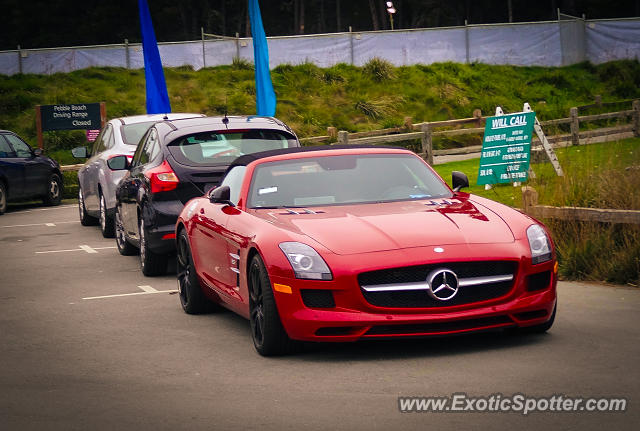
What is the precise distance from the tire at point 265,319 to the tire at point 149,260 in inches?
188

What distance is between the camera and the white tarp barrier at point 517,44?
4659 cm

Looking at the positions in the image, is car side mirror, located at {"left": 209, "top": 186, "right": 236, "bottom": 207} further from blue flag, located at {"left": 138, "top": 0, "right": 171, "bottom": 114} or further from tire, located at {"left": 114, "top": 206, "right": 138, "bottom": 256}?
blue flag, located at {"left": 138, "top": 0, "right": 171, "bottom": 114}

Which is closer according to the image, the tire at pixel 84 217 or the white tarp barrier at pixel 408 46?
the tire at pixel 84 217

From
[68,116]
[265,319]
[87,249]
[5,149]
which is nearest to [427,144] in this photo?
[68,116]

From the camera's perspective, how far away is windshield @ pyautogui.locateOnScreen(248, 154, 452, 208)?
30.5ft

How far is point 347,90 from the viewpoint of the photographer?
44.4 metres

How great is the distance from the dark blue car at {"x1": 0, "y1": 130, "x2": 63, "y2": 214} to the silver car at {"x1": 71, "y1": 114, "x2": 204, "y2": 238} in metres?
5.06

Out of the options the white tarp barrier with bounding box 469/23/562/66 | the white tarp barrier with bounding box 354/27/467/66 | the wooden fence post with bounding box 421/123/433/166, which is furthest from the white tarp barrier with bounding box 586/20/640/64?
the wooden fence post with bounding box 421/123/433/166

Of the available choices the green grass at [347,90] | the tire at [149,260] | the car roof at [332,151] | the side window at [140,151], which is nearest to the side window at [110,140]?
the side window at [140,151]

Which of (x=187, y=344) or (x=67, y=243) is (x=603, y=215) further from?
(x=67, y=243)

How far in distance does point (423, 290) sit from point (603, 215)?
14.1 ft

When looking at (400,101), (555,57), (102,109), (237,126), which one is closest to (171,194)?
(237,126)

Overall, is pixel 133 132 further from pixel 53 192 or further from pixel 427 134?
pixel 427 134

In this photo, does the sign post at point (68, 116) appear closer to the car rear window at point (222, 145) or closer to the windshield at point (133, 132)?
the windshield at point (133, 132)
